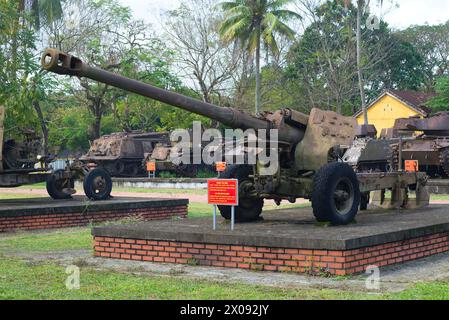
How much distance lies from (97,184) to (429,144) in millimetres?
12785

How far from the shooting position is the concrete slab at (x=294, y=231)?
9047mm

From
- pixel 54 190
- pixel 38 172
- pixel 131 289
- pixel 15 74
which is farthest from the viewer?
pixel 15 74

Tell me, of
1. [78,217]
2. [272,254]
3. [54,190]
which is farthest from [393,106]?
[272,254]

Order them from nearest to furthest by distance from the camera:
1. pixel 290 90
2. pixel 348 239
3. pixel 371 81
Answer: pixel 348 239 < pixel 290 90 < pixel 371 81

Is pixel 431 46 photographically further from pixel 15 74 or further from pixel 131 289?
pixel 131 289

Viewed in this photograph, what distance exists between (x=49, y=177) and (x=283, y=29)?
2259 cm

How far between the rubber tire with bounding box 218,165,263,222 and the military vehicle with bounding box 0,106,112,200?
5875mm

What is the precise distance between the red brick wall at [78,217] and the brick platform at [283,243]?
4208mm

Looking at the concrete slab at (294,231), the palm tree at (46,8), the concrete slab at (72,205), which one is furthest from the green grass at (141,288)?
the palm tree at (46,8)

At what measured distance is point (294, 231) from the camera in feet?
32.5

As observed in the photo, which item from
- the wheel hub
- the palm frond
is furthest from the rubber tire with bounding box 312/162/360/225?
the palm frond
